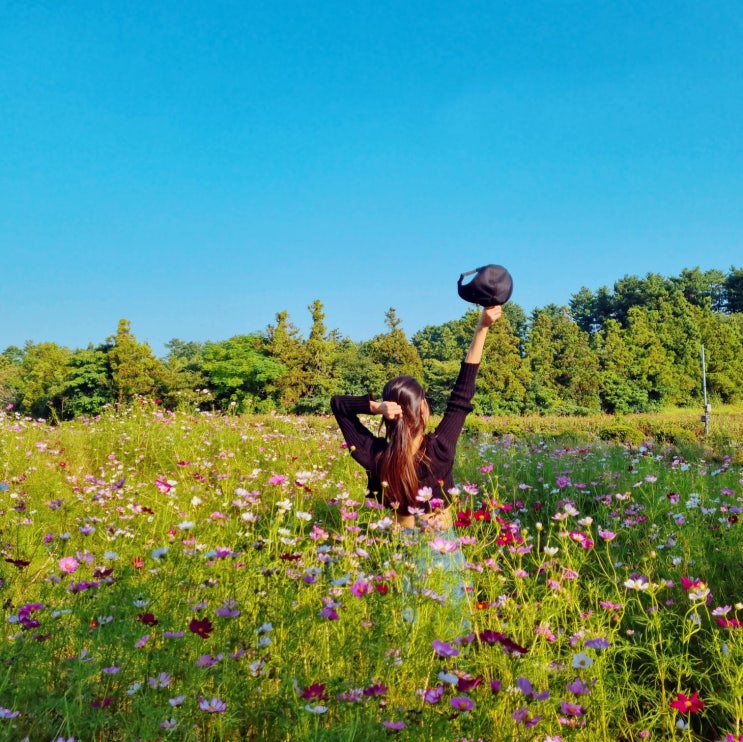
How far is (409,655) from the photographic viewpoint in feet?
6.63

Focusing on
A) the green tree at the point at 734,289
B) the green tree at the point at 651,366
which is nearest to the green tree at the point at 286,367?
the green tree at the point at 651,366

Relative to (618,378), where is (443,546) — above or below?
below

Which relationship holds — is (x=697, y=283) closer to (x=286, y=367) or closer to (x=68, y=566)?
(x=286, y=367)

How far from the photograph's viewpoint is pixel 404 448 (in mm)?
2848

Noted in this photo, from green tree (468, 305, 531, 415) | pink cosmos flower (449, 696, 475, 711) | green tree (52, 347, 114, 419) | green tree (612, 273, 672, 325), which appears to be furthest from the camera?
green tree (612, 273, 672, 325)

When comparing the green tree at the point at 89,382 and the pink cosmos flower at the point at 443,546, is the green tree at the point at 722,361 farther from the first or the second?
the pink cosmos flower at the point at 443,546

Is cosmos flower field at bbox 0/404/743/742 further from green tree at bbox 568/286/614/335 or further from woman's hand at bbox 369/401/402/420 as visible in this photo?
green tree at bbox 568/286/614/335

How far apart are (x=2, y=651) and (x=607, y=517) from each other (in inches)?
157

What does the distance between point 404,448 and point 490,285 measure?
862 mm

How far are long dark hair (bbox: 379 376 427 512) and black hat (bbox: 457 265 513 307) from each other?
1.69 feet

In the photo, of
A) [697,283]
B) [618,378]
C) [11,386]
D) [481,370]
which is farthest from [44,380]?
[697,283]

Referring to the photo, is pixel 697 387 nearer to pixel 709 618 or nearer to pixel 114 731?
pixel 709 618

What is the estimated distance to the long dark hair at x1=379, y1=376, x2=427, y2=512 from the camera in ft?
9.35

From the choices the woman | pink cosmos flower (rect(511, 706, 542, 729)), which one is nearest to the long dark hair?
the woman
